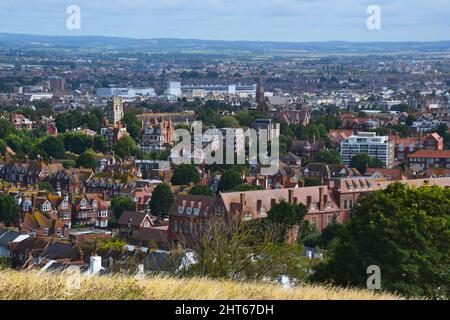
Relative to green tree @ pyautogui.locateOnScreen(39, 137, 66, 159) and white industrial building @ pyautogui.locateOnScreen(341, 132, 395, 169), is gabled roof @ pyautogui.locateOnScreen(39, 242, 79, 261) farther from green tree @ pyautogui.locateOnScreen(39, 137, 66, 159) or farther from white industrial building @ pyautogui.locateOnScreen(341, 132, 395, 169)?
white industrial building @ pyautogui.locateOnScreen(341, 132, 395, 169)

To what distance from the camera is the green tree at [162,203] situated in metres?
45.4

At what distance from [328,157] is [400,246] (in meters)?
47.6

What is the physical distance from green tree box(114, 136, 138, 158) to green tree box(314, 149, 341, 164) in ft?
41.0

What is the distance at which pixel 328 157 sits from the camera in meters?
66.3

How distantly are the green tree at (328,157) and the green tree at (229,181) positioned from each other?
1546 centimetres

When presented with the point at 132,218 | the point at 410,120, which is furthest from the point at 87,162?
the point at 410,120

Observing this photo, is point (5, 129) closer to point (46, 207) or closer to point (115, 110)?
point (115, 110)

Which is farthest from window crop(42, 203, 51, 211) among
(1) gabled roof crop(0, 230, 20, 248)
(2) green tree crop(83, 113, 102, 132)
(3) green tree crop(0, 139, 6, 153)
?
(2) green tree crop(83, 113, 102, 132)

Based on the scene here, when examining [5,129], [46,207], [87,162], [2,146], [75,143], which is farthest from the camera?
[5,129]

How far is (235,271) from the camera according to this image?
17062 mm

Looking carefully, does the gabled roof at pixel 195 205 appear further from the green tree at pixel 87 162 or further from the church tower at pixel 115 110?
the church tower at pixel 115 110

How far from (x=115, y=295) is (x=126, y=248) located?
828 inches

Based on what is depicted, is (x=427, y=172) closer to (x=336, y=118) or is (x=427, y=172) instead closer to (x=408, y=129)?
(x=408, y=129)
